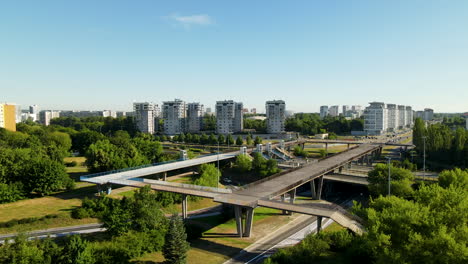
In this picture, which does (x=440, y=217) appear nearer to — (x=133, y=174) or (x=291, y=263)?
(x=291, y=263)

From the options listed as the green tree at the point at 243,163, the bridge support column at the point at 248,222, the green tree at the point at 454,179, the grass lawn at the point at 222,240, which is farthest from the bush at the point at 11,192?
the green tree at the point at 454,179

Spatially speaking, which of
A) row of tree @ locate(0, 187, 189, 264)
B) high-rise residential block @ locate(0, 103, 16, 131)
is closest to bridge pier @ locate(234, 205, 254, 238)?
row of tree @ locate(0, 187, 189, 264)

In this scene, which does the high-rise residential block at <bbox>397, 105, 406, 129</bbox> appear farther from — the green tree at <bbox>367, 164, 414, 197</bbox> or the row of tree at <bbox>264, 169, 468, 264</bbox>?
the row of tree at <bbox>264, 169, 468, 264</bbox>

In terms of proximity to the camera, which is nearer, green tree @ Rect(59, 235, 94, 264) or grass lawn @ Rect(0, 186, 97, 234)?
green tree @ Rect(59, 235, 94, 264)

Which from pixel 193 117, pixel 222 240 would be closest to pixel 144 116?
pixel 193 117

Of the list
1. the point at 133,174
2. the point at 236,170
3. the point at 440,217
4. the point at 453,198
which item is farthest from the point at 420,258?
the point at 236,170

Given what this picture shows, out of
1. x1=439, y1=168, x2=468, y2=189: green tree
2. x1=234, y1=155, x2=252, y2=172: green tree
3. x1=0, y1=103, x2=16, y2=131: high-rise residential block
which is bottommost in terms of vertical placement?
x1=234, y1=155, x2=252, y2=172: green tree

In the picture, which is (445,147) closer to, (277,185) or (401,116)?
(277,185)

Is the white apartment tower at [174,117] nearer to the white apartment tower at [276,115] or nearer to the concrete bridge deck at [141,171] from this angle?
the white apartment tower at [276,115]
